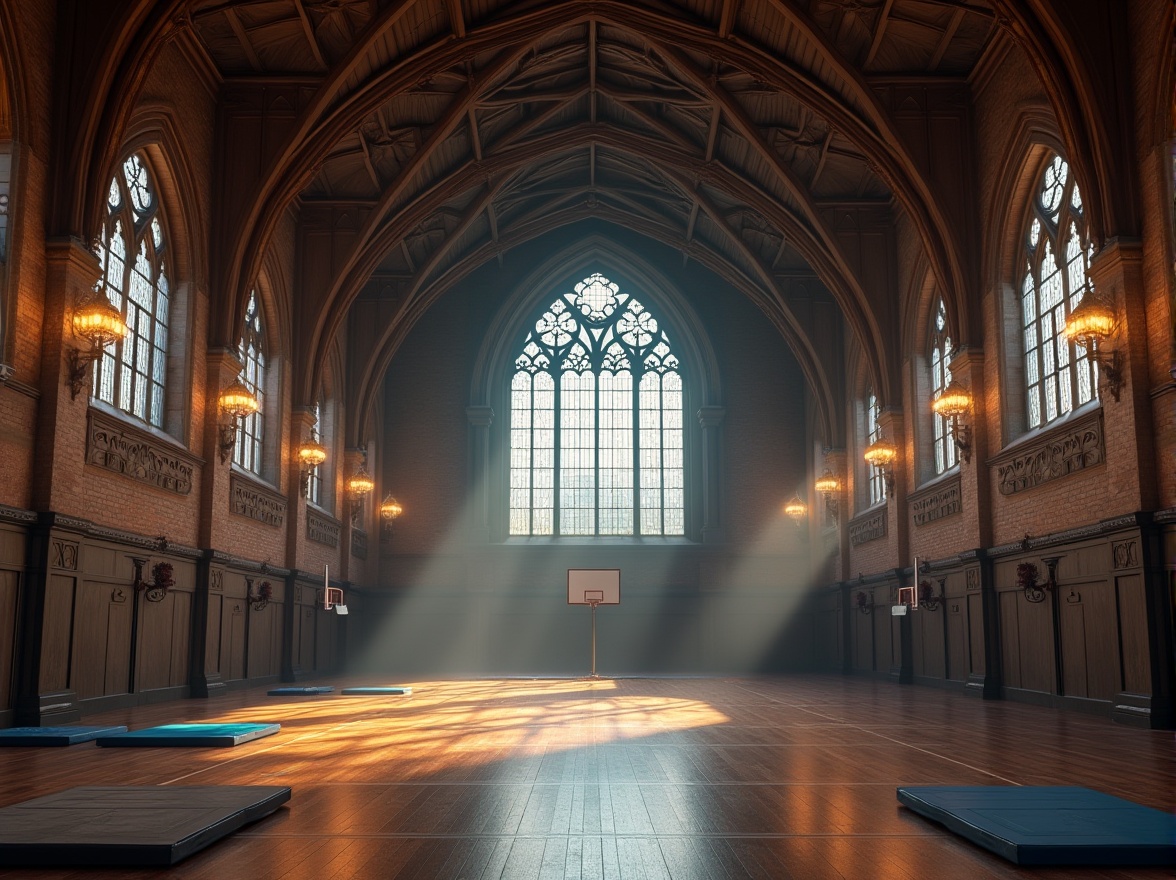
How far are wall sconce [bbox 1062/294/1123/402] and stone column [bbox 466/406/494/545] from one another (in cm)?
1910

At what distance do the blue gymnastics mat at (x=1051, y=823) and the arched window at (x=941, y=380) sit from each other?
570 inches

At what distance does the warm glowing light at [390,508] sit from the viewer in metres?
29.7

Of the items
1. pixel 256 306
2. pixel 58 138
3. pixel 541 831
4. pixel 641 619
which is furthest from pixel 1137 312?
pixel 641 619

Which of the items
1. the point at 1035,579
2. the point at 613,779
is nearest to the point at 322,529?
the point at 1035,579

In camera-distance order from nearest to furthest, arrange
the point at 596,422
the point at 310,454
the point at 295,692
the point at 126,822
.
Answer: the point at 126,822 → the point at 295,692 → the point at 310,454 → the point at 596,422

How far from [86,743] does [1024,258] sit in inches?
576

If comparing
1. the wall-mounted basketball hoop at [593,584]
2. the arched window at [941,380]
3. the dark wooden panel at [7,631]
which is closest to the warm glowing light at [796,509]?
the wall-mounted basketball hoop at [593,584]

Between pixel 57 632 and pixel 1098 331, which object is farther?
pixel 57 632

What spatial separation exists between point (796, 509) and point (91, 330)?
63.2 feet

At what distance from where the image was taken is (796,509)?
2894 cm

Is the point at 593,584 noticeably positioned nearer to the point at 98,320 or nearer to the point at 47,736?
the point at 98,320

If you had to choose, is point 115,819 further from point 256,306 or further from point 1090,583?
point 256,306

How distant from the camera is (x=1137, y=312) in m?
13.5

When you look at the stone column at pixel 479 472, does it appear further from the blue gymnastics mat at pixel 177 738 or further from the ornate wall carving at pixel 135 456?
the blue gymnastics mat at pixel 177 738
